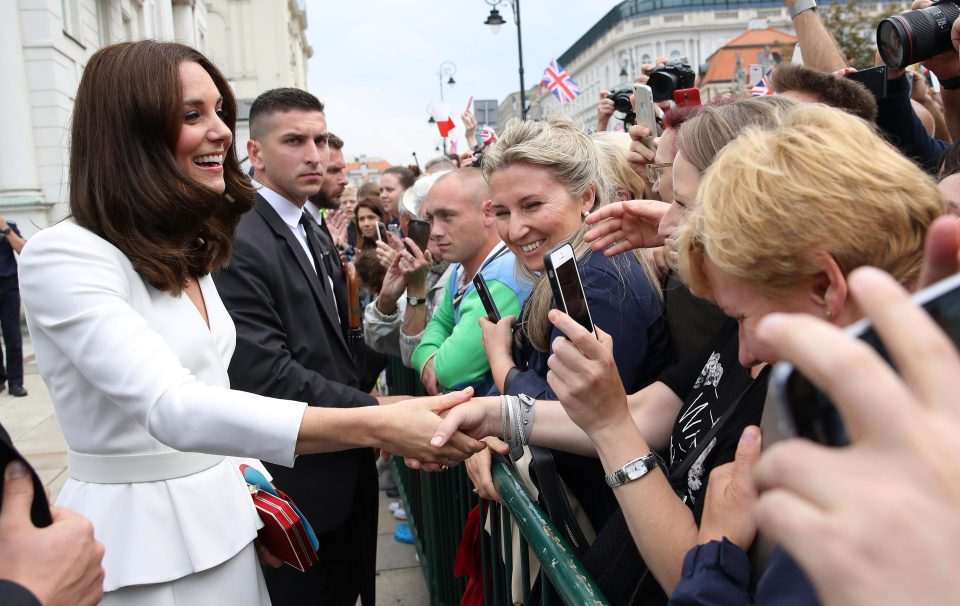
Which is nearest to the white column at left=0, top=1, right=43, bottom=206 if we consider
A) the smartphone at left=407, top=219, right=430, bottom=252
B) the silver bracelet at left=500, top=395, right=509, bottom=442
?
the smartphone at left=407, top=219, right=430, bottom=252

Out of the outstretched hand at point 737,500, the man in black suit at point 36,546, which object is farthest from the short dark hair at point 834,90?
the man in black suit at point 36,546

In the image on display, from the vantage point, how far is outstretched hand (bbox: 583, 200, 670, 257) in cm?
212

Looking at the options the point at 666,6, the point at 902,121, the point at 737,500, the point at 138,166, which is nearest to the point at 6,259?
the point at 138,166

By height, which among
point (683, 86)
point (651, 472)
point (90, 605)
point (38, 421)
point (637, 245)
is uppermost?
point (683, 86)

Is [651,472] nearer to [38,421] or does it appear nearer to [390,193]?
[390,193]

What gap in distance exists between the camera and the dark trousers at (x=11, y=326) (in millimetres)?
7852

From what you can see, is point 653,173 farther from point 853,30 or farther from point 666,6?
point 666,6

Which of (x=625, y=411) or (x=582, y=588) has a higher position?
(x=625, y=411)

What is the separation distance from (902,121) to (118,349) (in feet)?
9.67

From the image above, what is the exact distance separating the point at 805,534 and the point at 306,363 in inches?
100.0

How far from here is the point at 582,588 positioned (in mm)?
1264

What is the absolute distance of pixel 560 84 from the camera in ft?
41.9

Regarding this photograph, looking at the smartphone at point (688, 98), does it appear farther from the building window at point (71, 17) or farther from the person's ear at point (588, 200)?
the building window at point (71, 17)

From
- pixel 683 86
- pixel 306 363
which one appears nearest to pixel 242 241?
pixel 306 363
